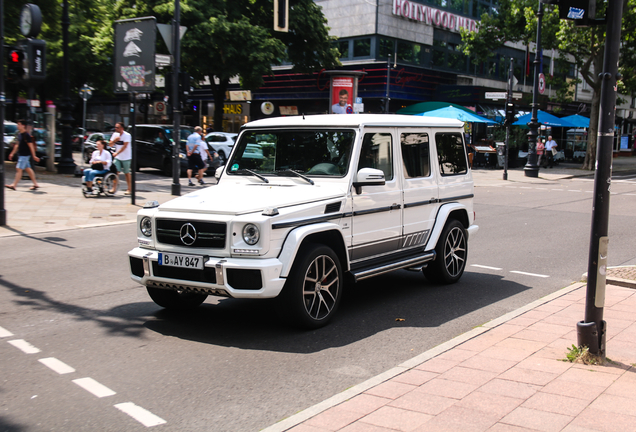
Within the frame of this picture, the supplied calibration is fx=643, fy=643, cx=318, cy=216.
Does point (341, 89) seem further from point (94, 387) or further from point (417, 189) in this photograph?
point (94, 387)

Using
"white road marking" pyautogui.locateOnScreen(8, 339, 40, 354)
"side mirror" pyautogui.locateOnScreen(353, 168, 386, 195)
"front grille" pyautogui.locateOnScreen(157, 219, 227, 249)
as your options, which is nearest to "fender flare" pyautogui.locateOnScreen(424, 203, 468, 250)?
"side mirror" pyautogui.locateOnScreen(353, 168, 386, 195)

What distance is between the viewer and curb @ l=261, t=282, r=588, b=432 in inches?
153

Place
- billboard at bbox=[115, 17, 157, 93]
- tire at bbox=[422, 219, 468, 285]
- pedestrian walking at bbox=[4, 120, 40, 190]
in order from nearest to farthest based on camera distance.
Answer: tire at bbox=[422, 219, 468, 285] < billboard at bbox=[115, 17, 157, 93] < pedestrian walking at bbox=[4, 120, 40, 190]

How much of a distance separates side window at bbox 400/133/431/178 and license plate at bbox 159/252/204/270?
8.91 feet

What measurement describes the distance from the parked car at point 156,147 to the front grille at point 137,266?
1848 cm

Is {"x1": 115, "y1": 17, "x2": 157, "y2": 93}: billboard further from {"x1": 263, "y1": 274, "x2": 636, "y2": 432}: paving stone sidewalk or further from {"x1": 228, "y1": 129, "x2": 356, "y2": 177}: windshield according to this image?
{"x1": 263, "y1": 274, "x2": 636, "y2": 432}: paving stone sidewalk

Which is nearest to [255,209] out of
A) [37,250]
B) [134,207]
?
[37,250]

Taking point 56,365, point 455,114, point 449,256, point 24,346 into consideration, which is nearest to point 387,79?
point 455,114

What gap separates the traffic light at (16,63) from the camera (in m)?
11.4

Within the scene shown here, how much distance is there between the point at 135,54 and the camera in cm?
1555

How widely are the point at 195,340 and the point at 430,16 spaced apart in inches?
1478

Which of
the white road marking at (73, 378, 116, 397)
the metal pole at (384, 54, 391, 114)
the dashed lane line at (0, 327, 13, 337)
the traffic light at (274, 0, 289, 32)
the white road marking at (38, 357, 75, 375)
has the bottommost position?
the dashed lane line at (0, 327, 13, 337)

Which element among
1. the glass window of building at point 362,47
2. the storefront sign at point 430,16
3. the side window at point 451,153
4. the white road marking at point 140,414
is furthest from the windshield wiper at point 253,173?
the storefront sign at point 430,16

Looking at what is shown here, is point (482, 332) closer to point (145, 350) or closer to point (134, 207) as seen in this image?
point (145, 350)
